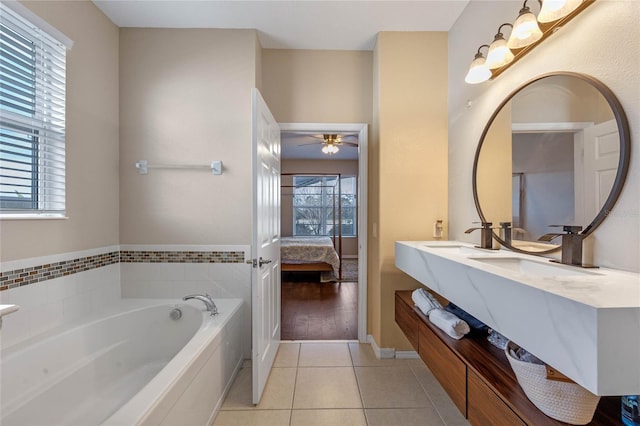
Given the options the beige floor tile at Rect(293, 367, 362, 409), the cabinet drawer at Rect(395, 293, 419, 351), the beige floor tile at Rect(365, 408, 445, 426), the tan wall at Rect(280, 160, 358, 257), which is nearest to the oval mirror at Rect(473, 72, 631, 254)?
the cabinet drawer at Rect(395, 293, 419, 351)

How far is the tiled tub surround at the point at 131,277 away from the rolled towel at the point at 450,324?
4.75ft

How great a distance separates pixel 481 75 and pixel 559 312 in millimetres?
1486

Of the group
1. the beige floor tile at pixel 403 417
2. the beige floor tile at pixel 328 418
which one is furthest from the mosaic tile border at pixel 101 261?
the beige floor tile at pixel 403 417

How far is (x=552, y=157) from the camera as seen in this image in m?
1.35

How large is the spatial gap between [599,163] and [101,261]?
2952 millimetres

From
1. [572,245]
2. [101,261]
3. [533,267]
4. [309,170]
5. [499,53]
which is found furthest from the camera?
[309,170]

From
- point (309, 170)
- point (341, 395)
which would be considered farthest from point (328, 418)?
point (309, 170)

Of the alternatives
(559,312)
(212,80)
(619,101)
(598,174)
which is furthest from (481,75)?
(212,80)

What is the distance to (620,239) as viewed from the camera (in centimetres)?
105

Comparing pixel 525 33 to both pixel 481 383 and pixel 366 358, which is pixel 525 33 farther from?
pixel 366 358

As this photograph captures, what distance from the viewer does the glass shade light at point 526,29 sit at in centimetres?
133

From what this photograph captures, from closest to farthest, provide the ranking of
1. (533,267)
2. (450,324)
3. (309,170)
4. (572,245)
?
(572,245), (533,267), (450,324), (309,170)

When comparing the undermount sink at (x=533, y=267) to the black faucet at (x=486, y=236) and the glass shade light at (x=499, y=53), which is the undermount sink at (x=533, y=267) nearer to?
the black faucet at (x=486, y=236)

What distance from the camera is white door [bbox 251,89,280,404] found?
1779 mm
